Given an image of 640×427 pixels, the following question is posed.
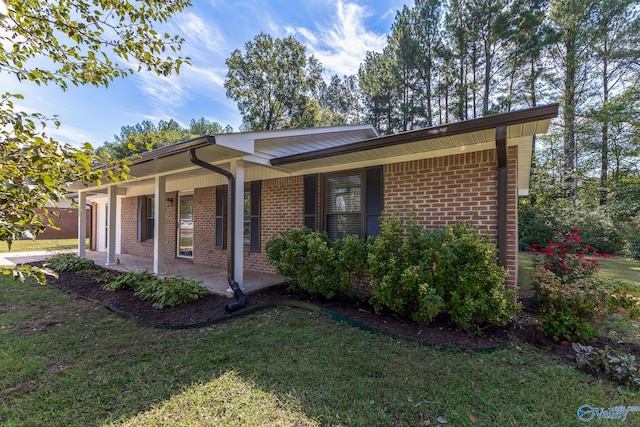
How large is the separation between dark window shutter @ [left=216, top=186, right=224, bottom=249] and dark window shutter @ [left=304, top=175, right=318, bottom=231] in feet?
9.51

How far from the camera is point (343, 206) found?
18.0ft

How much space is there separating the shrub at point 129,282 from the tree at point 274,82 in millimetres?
16009

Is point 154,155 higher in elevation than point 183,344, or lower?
higher

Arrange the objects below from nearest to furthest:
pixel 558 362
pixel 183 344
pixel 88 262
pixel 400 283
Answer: pixel 558 362 → pixel 183 344 → pixel 400 283 → pixel 88 262

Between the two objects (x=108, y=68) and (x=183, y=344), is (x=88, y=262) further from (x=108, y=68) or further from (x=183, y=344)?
(x=108, y=68)

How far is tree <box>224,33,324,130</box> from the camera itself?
1930cm

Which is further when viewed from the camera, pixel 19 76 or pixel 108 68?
pixel 108 68

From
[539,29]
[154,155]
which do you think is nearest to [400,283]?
[154,155]

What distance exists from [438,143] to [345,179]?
6.33 feet

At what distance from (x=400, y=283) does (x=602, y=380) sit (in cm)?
202

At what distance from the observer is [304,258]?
4836 millimetres

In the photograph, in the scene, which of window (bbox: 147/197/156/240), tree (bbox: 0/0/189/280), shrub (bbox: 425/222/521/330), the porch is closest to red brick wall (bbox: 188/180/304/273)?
the porch

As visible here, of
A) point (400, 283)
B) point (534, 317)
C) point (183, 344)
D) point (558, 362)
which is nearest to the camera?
point (558, 362)

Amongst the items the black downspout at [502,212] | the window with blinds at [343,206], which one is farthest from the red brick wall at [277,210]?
the black downspout at [502,212]
